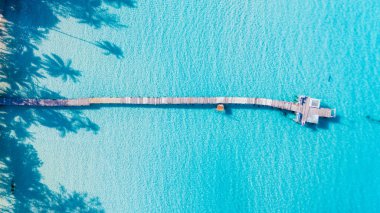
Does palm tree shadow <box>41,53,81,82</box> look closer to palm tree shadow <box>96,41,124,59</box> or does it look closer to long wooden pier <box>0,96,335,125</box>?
long wooden pier <box>0,96,335,125</box>

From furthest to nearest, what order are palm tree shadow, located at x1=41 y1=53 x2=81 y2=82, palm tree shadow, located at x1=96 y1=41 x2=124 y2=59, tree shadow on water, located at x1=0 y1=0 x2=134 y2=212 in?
palm tree shadow, located at x1=96 y1=41 x2=124 y2=59, palm tree shadow, located at x1=41 y1=53 x2=81 y2=82, tree shadow on water, located at x1=0 y1=0 x2=134 y2=212

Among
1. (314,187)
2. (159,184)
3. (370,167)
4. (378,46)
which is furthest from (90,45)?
(370,167)

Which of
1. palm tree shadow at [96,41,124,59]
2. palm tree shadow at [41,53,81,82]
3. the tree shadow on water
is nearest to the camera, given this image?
the tree shadow on water

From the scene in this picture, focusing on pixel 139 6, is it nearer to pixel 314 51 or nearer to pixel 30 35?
pixel 30 35

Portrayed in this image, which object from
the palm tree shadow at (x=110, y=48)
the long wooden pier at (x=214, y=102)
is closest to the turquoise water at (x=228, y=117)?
the palm tree shadow at (x=110, y=48)

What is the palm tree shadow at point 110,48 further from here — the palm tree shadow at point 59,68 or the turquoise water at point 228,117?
the palm tree shadow at point 59,68

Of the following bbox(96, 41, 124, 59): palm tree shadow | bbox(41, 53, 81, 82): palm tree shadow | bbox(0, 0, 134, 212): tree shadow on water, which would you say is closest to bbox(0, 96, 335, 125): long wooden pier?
bbox(0, 0, 134, 212): tree shadow on water
